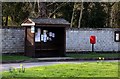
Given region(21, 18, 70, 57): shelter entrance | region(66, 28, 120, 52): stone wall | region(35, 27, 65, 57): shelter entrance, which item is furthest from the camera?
region(66, 28, 120, 52): stone wall

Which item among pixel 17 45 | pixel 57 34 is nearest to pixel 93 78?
pixel 57 34

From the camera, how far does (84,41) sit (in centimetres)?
2831

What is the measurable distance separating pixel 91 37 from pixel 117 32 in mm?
2533

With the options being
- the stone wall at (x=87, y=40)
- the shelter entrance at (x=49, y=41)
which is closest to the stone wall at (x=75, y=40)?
the stone wall at (x=87, y=40)

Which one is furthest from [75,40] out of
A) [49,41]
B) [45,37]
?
[45,37]

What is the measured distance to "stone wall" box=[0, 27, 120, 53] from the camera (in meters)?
26.1

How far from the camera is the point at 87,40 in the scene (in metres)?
28.4

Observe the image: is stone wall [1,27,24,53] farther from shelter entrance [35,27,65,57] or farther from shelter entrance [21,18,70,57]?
shelter entrance [35,27,65,57]

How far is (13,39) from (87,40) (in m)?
5.76

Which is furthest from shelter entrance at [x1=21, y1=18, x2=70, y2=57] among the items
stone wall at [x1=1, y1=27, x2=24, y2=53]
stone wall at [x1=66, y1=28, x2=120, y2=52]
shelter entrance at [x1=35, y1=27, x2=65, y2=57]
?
stone wall at [x1=66, y1=28, x2=120, y2=52]

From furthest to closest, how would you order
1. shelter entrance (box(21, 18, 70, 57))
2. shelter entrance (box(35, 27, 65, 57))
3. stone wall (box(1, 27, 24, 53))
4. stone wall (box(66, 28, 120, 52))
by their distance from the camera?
stone wall (box(66, 28, 120, 52)) → stone wall (box(1, 27, 24, 53)) → shelter entrance (box(35, 27, 65, 57)) → shelter entrance (box(21, 18, 70, 57))

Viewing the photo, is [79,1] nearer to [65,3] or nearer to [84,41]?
[65,3]

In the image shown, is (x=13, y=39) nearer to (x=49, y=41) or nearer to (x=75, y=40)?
(x=49, y=41)

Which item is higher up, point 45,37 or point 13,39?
point 45,37
